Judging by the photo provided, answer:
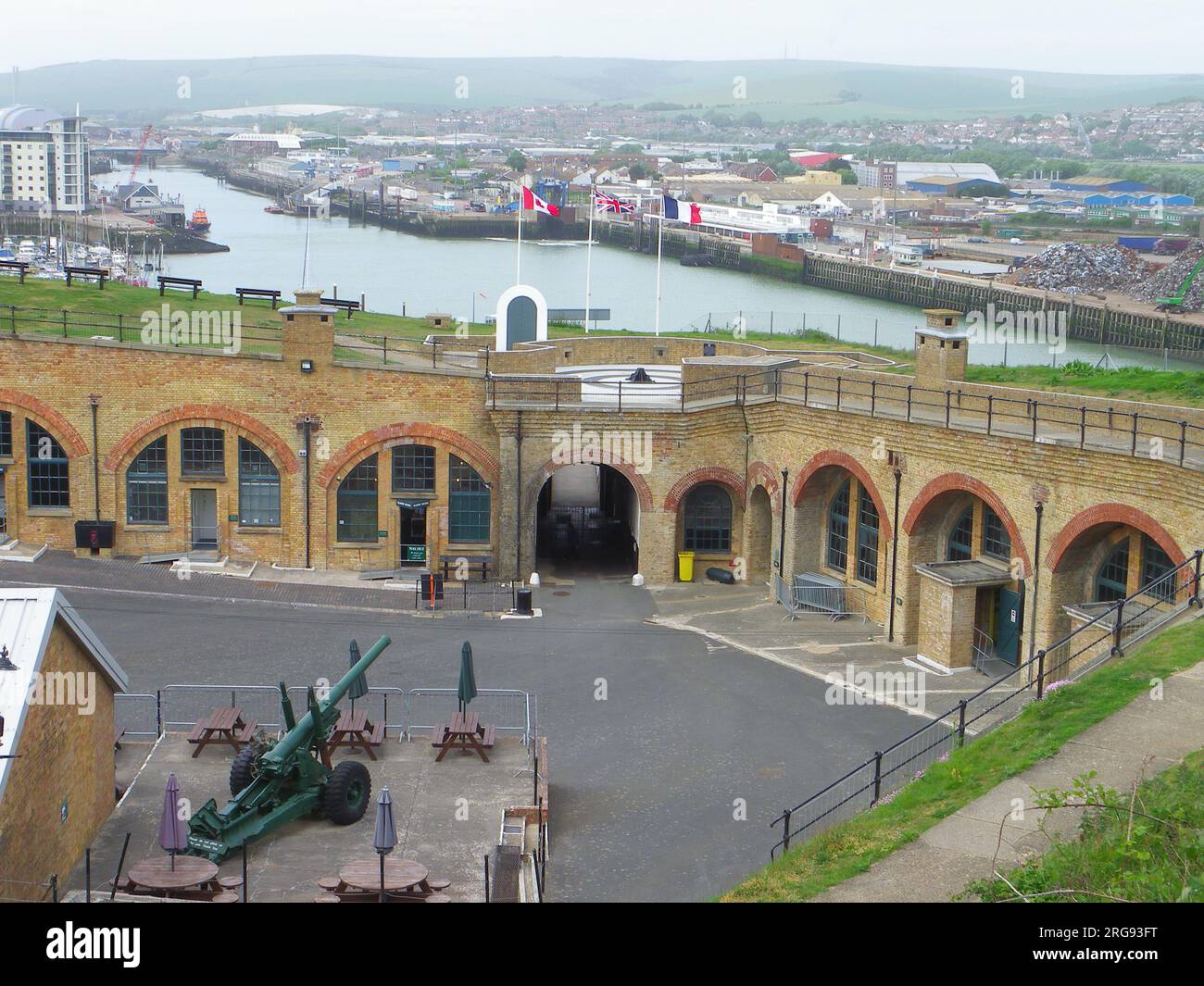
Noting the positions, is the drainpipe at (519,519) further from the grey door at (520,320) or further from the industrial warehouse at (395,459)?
the grey door at (520,320)

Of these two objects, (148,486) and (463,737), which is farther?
(148,486)

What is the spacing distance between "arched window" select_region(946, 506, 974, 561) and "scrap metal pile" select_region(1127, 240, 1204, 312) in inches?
2978

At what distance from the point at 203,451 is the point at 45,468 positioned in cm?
376

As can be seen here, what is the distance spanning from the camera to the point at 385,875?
60.7 feet

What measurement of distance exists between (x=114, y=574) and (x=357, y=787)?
16853 mm

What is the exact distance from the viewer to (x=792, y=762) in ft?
85.9

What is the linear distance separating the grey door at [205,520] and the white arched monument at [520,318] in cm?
950

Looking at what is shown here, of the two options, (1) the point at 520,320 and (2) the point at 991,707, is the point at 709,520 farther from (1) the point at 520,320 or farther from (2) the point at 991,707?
(2) the point at 991,707

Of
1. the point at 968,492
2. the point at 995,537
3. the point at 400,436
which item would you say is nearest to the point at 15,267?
the point at 400,436

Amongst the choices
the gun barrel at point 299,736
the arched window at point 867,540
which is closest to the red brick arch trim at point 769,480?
the arched window at point 867,540

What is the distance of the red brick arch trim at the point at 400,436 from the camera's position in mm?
37250

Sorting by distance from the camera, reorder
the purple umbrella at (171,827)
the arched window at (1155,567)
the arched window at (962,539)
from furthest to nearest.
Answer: the arched window at (962,539)
the arched window at (1155,567)
the purple umbrella at (171,827)
